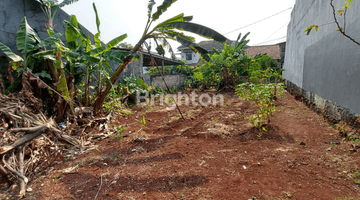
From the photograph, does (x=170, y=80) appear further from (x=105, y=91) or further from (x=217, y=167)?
(x=217, y=167)

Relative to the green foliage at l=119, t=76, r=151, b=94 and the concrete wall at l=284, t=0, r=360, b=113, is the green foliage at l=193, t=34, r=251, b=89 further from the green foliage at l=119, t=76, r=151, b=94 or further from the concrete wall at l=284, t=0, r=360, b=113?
the green foliage at l=119, t=76, r=151, b=94

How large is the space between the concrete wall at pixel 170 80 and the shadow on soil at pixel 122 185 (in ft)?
29.4

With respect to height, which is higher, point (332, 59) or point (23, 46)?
point (23, 46)

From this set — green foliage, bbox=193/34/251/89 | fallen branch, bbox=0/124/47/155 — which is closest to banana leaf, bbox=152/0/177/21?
fallen branch, bbox=0/124/47/155

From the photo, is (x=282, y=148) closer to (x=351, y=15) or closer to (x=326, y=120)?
(x=326, y=120)

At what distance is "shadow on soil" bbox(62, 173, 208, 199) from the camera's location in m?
2.28

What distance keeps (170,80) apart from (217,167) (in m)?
11.0

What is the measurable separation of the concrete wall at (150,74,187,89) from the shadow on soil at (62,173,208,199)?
8950 millimetres

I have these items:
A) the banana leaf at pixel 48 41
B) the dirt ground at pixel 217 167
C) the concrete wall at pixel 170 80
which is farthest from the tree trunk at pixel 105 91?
the concrete wall at pixel 170 80

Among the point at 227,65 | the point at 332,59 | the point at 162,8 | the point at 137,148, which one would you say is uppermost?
the point at 162,8

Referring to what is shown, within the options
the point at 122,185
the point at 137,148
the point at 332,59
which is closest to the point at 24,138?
the point at 122,185

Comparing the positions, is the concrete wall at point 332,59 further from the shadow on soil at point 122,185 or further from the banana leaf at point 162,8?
the banana leaf at point 162,8

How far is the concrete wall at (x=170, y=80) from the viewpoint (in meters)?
11.5

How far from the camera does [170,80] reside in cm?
1330
